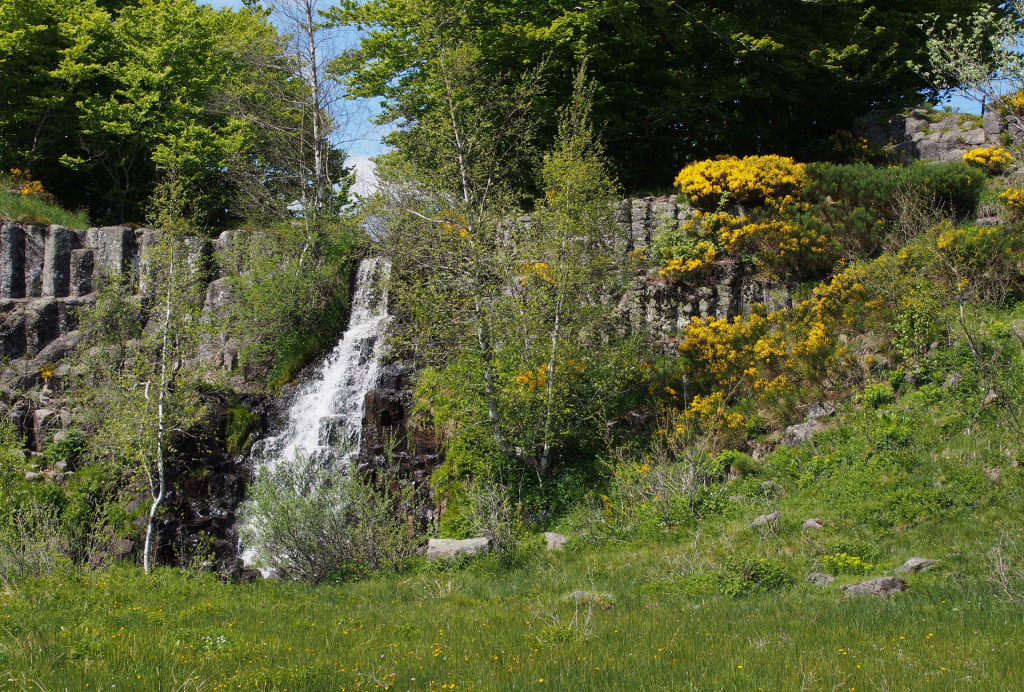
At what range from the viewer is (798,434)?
12586 mm

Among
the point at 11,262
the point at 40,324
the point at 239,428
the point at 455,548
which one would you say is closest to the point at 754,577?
the point at 455,548

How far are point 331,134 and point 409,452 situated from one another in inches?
491

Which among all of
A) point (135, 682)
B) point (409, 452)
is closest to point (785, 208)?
point (409, 452)

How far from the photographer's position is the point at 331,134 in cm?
2392

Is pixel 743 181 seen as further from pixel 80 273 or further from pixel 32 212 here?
pixel 32 212

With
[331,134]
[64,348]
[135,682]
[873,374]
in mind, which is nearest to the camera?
[135,682]

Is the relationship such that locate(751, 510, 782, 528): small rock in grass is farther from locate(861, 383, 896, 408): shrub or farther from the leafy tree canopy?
the leafy tree canopy

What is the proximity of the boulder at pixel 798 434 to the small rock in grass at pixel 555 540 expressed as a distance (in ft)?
13.5

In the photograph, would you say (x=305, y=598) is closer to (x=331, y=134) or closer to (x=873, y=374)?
(x=873, y=374)

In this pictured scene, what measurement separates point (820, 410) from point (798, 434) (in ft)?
2.34

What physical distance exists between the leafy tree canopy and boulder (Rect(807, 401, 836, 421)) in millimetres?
10598

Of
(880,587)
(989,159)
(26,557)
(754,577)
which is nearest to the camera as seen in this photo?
(880,587)

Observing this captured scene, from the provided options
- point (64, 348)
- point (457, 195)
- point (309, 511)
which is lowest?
point (309, 511)

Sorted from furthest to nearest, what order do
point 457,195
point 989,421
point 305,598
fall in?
point 457,195
point 989,421
point 305,598
